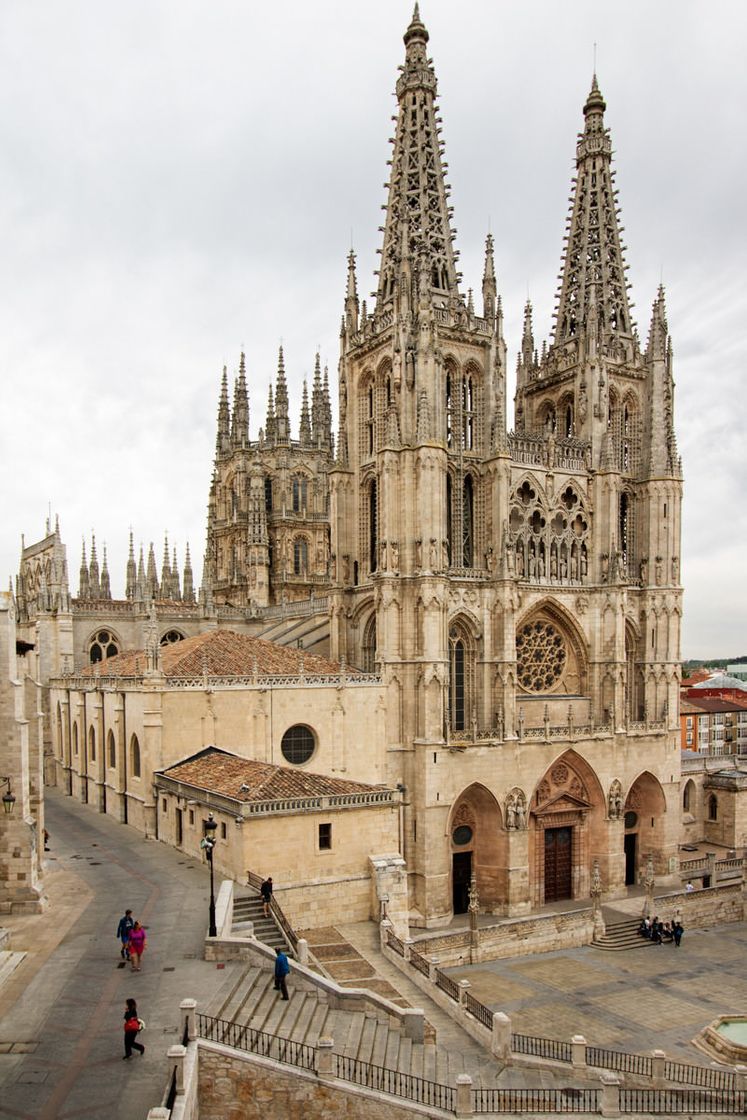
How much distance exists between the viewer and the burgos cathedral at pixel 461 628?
3628 centimetres

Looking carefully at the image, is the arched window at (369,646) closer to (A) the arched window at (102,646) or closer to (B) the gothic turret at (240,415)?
(A) the arched window at (102,646)

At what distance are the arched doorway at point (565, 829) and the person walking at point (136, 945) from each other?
951 inches

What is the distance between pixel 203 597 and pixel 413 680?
79.8 feet

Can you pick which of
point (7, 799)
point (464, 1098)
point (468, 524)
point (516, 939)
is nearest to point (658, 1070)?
point (464, 1098)

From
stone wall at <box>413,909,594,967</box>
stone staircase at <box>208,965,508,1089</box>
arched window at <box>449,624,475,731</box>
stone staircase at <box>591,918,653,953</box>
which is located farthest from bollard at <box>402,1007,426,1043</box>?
arched window at <box>449,624,475,731</box>

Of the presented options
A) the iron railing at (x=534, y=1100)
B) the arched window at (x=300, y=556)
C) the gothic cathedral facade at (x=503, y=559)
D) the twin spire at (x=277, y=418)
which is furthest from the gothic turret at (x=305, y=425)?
the iron railing at (x=534, y=1100)

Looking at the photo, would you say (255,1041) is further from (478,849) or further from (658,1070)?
(478,849)

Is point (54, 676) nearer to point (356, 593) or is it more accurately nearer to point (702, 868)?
point (356, 593)

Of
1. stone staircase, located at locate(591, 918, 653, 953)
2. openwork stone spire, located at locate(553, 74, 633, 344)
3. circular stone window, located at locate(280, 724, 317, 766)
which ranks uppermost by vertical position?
openwork stone spire, located at locate(553, 74, 633, 344)

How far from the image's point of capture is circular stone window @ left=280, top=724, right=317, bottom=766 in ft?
118

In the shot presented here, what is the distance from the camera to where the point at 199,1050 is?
15.9 meters

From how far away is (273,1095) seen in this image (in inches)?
649

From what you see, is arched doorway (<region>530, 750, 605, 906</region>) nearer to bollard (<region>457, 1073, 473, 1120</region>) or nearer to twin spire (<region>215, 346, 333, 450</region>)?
bollard (<region>457, 1073, 473, 1120</region>)

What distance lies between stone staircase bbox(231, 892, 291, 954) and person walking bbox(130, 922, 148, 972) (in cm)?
293
